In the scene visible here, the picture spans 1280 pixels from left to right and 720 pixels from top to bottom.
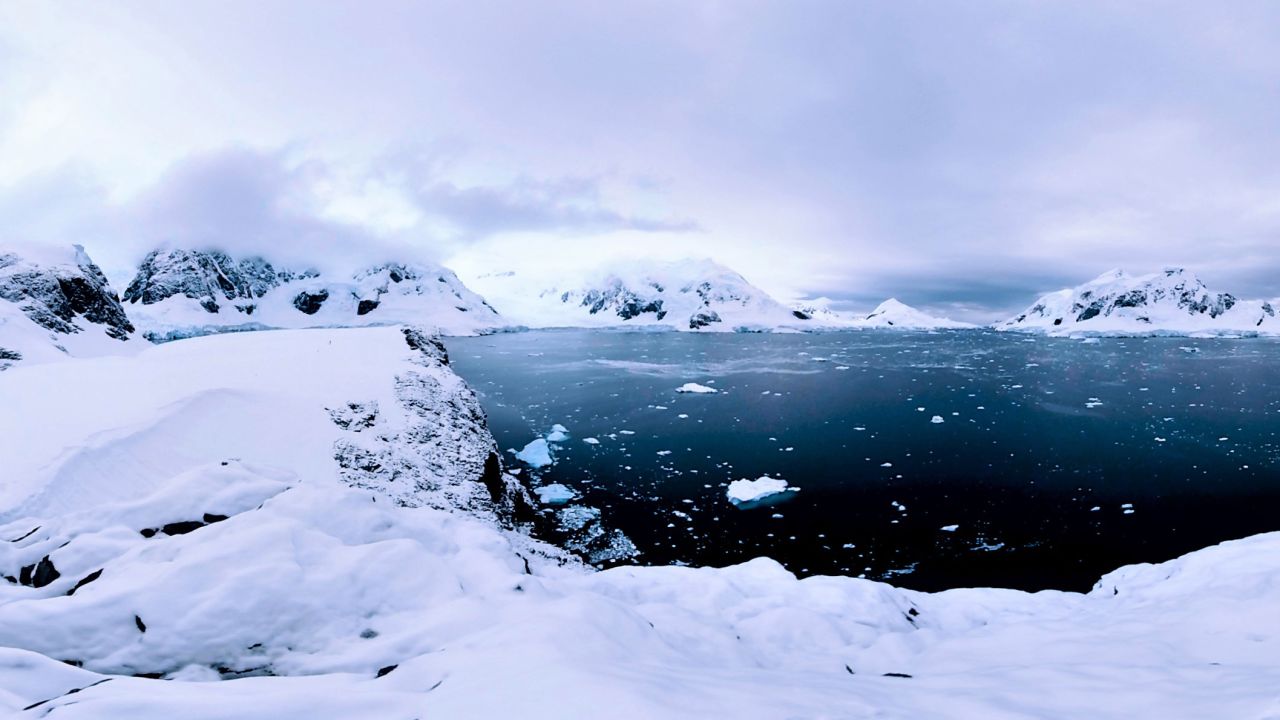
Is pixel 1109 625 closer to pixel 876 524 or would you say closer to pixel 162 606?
pixel 876 524

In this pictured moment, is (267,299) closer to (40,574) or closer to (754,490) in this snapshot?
(754,490)

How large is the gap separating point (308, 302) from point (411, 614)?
663 feet

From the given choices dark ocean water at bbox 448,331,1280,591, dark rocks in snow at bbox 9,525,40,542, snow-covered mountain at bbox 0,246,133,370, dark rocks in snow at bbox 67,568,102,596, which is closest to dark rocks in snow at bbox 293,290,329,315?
snow-covered mountain at bbox 0,246,133,370

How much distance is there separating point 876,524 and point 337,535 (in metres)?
17.0

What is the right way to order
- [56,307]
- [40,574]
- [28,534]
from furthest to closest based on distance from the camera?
1. [56,307]
2. [28,534]
3. [40,574]

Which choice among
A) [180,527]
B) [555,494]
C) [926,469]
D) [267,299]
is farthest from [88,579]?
[267,299]

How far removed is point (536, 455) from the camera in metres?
24.2

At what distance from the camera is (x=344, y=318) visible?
176 m

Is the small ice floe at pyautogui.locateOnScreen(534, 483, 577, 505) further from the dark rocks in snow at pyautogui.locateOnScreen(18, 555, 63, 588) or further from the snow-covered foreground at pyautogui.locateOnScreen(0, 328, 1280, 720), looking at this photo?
the dark rocks in snow at pyautogui.locateOnScreen(18, 555, 63, 588)

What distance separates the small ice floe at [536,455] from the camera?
2363cm

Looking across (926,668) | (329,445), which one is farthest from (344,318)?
(926,668)

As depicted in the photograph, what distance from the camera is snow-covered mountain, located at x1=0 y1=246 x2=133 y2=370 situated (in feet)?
73.8

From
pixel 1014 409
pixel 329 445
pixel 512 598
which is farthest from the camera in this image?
pixel 1014 409

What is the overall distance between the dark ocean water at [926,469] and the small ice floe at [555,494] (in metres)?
0.82
